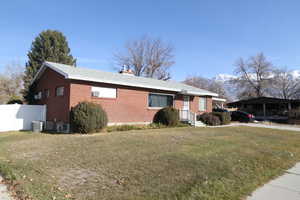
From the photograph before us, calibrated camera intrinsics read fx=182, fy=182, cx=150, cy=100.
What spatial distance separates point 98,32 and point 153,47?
1875 centimetres

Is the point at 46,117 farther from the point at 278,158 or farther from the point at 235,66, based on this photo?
the point at 235,66

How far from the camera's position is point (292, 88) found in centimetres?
4266

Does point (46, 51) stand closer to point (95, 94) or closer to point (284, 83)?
point (95, 94)

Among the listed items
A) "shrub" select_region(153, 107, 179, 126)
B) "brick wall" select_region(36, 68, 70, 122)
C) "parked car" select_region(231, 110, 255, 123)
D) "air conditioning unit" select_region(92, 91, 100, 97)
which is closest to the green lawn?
"brick wall" select_region(36, 68, 70, 122)

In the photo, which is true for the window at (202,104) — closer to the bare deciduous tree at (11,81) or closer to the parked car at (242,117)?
the parked car at (242,117)

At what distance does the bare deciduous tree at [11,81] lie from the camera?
27.3m

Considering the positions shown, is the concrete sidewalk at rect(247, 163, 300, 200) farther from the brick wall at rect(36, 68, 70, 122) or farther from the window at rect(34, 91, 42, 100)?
the window at rect(34, 91, 42, 100)

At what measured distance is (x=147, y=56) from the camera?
35594mm

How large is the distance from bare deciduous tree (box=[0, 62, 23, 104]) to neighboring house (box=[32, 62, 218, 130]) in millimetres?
16192

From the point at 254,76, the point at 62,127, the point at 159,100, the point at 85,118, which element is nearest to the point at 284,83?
the point at 254,76

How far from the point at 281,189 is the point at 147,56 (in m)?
33.7

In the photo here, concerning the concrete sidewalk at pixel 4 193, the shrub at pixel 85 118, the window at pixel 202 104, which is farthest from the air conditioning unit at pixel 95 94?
the window at pixel 202 104

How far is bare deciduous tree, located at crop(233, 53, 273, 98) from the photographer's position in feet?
143

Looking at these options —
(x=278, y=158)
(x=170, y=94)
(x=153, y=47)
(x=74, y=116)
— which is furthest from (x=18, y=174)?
(x=153, y=47)
